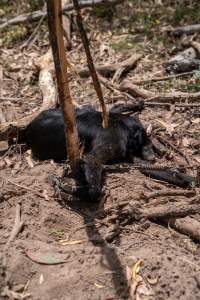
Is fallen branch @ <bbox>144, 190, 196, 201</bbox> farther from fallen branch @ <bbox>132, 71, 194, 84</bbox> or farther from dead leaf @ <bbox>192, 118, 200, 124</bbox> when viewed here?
fallen branch @ <bbox>132, 71, 194, 84</bbox>

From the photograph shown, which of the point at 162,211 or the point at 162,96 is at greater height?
the point at 162,96

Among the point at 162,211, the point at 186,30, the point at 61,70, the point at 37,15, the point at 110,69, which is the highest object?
the point at 61,70

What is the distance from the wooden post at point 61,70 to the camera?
383 centimetres

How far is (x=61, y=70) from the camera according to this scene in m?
4.04

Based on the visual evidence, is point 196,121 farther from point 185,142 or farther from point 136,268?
point 136,268

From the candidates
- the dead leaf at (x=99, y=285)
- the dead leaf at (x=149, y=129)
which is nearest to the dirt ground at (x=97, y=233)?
the dead leaf at (x=99, y=285)

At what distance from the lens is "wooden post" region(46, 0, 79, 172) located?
3828mm

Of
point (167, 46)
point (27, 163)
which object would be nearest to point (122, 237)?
point (27, 163)

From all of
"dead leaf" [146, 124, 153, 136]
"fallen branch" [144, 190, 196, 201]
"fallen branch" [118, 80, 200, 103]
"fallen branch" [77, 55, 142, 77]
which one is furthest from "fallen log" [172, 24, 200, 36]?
"fallen branch" [144, 190, 196, 201]

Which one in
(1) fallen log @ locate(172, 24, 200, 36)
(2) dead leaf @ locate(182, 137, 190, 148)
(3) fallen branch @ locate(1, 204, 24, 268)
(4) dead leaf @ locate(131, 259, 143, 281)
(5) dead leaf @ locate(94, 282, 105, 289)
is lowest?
(2) dead leaf @ locate(182, 137, 190, 148)

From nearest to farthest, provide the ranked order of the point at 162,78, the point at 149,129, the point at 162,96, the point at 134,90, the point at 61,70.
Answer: the point at 61,70, the point at 149,129, the point at 162,96, the point at 134,90, the point at 162,78

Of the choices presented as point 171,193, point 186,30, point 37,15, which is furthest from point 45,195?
point 37,15

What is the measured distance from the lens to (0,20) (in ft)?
30.4

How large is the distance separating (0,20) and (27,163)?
456 centimetres
